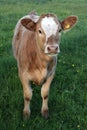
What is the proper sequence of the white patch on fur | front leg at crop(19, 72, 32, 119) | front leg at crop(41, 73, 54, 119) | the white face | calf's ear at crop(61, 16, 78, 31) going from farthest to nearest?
front leg at crop(41, 73, 54, 119), front leg at crop(19, 72, 32, 119), calf's ear at crop(61, 16, 78, 31), the white patch on fur, the white face

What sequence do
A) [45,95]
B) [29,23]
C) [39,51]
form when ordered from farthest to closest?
[45,95] < [39,51] < [29,23]

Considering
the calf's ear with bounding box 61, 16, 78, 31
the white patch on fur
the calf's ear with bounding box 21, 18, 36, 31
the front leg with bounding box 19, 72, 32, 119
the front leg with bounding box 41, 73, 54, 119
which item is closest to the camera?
the white patch on fur

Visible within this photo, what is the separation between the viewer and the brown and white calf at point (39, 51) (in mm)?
5676

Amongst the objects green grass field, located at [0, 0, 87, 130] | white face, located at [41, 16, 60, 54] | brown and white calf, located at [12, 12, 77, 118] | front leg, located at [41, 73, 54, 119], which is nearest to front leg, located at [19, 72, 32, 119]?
brown and white calf, located at [12, 12, 77, 118]

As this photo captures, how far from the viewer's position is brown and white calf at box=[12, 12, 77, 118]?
18.6ft

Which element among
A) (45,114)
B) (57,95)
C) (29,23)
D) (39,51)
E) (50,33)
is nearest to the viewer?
(50,33)

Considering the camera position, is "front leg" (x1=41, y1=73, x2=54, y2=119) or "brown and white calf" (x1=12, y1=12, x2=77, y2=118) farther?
"front leg" (x1=41, y1=73, x2=54, y2=119)

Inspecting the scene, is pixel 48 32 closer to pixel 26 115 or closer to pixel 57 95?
pixel 26 115

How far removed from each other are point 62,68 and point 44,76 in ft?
8.34

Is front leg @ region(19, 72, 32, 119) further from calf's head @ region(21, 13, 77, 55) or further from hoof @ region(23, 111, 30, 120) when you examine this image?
calf's head @ region(21, 13, 77, 55)

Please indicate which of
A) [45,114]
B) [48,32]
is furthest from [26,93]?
[48,32]

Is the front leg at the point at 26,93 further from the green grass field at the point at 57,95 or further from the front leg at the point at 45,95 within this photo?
the front leg at the point at 45,95

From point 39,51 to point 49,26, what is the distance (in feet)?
2.39

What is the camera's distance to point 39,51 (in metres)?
6.25
